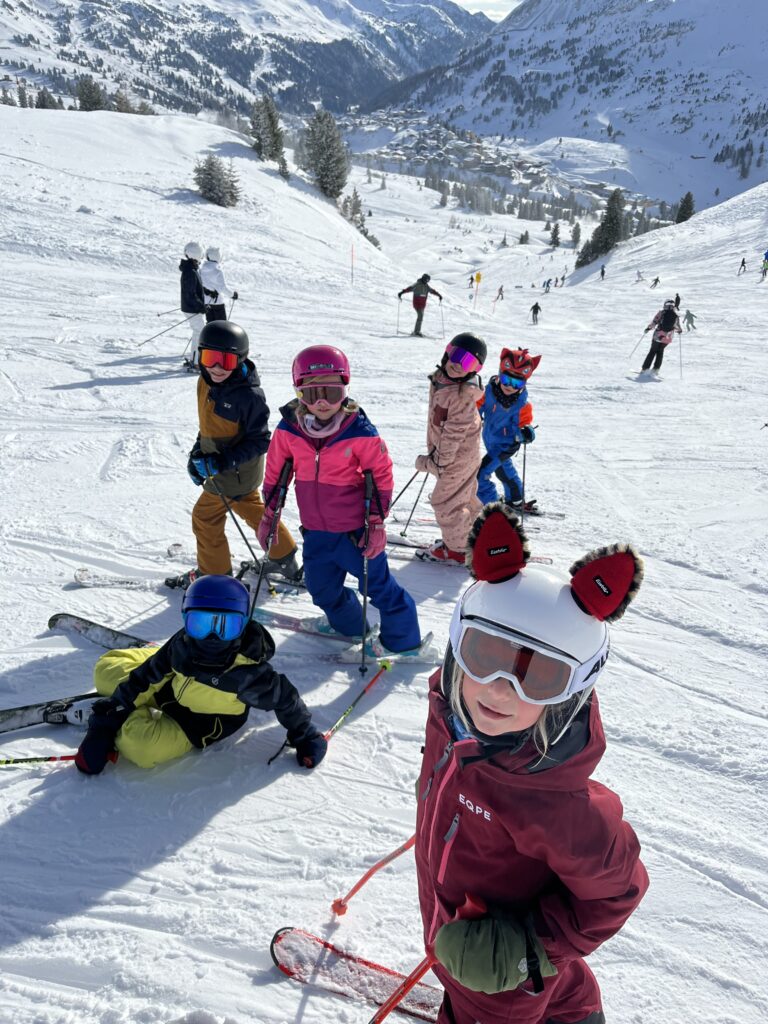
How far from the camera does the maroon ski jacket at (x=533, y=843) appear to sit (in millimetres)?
1357

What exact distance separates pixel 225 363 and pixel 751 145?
572ft

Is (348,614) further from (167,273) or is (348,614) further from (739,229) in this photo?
(739,229)

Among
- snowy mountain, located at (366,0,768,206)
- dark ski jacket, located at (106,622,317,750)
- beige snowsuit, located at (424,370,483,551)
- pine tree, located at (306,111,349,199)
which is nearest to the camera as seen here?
dark ski jacket, located at (106,622,317,750)

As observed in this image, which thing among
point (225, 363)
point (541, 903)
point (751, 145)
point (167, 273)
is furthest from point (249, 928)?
point (751, 145)

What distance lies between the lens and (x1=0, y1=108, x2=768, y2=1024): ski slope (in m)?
2.24

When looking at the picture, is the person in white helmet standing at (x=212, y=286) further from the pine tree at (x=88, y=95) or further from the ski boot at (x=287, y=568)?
the pine tree at (x=88, y=95)

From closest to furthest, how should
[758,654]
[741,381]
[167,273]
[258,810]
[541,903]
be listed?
1. [541,903]
2. [258,810]
3. [758,654]
4. [741,381]
5. [167,273]

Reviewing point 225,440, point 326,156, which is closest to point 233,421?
point 225,440

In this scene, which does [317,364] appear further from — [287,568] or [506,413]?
[506,413]

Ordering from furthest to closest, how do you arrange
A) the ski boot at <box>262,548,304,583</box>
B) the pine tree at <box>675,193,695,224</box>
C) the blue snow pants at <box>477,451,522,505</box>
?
the pine tree at <box>675,193,695,224</box>
the blue snow pants at <box>477,451,522,505</box>
the ski boot at <box>262,548,304,583</box>

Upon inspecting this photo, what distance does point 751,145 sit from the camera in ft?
433

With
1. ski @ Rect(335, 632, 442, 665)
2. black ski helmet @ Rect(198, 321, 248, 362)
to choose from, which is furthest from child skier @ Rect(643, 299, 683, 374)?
black ski helmet @ Rect(198, 321, 248, 362)

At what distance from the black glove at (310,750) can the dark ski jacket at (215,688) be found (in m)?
0.03

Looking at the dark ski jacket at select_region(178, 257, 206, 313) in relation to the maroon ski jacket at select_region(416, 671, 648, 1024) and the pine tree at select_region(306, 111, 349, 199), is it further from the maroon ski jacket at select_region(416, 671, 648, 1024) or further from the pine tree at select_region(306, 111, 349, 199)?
the pine tree at select_region(306, 111, 349, 199)
